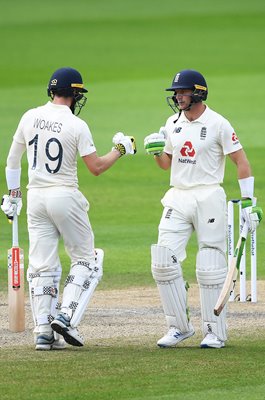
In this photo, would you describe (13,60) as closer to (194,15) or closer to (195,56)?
(195,56)

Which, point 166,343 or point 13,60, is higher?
point 13,60

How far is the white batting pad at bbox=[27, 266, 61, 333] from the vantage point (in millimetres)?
8844

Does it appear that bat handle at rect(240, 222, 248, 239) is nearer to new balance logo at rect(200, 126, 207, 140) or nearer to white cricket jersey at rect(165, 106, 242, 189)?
white cricket jersey at rect(165, 106, 242, 189)

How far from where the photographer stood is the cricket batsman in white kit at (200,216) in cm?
887

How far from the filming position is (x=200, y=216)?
29.1 feet


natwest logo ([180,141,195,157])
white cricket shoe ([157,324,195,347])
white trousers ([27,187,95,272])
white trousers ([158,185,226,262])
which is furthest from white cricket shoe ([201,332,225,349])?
natwest logo ([180,141,195,157])

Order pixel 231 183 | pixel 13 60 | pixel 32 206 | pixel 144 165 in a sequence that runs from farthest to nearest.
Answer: pixel 13 60 < pixel 144 165 < pixel 231 183 < pixel 32 206

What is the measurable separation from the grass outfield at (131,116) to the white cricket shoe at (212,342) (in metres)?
0.09

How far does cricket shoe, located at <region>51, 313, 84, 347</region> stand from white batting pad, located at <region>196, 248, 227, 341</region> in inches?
34.2

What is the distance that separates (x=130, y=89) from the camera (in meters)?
32.0

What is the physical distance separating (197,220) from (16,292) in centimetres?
161

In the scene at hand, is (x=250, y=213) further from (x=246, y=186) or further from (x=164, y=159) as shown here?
(x=164, y=159)

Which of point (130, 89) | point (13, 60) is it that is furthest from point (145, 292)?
point (13, 60)

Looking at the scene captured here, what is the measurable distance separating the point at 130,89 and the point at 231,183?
1216cm
